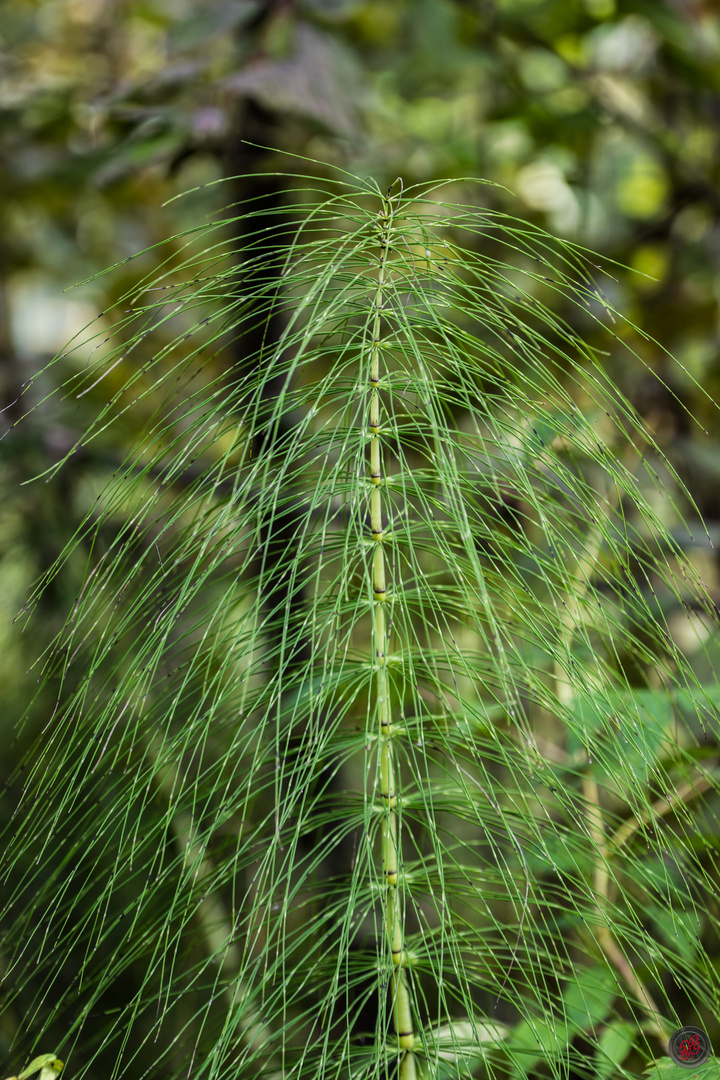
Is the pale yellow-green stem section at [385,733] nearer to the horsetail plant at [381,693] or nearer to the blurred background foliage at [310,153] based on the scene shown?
the horsetail plant at [381,693]

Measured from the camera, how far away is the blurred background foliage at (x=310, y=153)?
63 cm

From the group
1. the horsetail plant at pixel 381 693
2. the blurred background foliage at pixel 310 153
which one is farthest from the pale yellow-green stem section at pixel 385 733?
the blurred background foliage at pixel 310 153

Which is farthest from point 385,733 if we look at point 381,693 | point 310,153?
point 310,153

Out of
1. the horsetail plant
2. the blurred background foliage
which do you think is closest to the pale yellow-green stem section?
the horsetail plant

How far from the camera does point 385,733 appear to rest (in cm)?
35

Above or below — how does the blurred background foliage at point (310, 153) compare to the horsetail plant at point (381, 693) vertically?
above

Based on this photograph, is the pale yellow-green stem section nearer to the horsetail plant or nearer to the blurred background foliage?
A: the horsetail plant

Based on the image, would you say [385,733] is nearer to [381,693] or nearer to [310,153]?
[381,693]

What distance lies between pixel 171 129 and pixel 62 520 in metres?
0.39

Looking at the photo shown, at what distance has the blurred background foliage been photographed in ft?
2.06

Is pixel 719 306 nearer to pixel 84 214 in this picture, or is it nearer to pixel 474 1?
pixel 474 1

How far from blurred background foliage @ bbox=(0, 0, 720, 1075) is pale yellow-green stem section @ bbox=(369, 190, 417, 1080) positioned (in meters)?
0.16

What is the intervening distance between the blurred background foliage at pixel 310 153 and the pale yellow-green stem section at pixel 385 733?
16 centimetres

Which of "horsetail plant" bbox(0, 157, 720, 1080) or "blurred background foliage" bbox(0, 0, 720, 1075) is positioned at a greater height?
"blurred background foliage" bbox(0, 0, 720, 1075)
